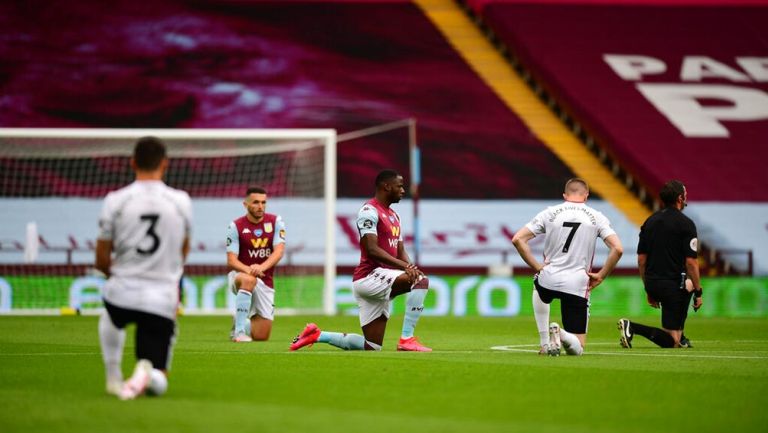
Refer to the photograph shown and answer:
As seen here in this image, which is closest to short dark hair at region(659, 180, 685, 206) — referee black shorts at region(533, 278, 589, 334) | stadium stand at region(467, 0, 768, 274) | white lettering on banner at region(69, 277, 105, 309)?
referee black shorts at region(533, 278, 589, 334)

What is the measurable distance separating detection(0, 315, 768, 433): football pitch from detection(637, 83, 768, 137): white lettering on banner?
1900 centimetres

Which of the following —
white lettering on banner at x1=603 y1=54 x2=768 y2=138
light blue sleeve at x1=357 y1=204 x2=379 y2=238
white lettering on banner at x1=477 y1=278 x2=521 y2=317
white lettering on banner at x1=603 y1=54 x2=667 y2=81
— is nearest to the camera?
light blue sleeve at x1=357 y1=204 x2=379 y2=238

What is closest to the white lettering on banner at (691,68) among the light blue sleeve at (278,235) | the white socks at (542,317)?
the light blue sleeve at (278,235)

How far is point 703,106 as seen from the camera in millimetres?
33500

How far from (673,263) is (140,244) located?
765 cm

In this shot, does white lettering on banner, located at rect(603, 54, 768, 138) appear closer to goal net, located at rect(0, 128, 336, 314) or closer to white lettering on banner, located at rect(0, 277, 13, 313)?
goal net, located at rect(0, 128, 336, 314)

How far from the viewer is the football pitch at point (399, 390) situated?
6.96m

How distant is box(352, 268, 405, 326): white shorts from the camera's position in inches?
503

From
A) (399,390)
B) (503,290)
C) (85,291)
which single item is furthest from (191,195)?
(399,390)

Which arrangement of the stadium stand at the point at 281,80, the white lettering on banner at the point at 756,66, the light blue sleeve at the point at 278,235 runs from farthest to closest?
the white lettering on banner at the point at 756,66 → the stadium stand at the point at 281,80 → the light blue sleeve at the point at 278,235

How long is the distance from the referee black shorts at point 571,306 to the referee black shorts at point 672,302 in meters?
2.04

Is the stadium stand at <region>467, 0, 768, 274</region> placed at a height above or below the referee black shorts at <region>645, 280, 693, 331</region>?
above

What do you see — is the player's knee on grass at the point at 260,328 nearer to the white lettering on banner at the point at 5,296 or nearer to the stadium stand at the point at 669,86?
the white lettering on banner at the point at 5,296

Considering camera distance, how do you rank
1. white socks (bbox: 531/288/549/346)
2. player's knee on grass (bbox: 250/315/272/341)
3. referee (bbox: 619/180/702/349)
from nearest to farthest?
white socks (bbox: 531/288/549/346) < referee (bbox: 619/180/702/349) < player's knee on grass (bbox: 250/315/272/341)
